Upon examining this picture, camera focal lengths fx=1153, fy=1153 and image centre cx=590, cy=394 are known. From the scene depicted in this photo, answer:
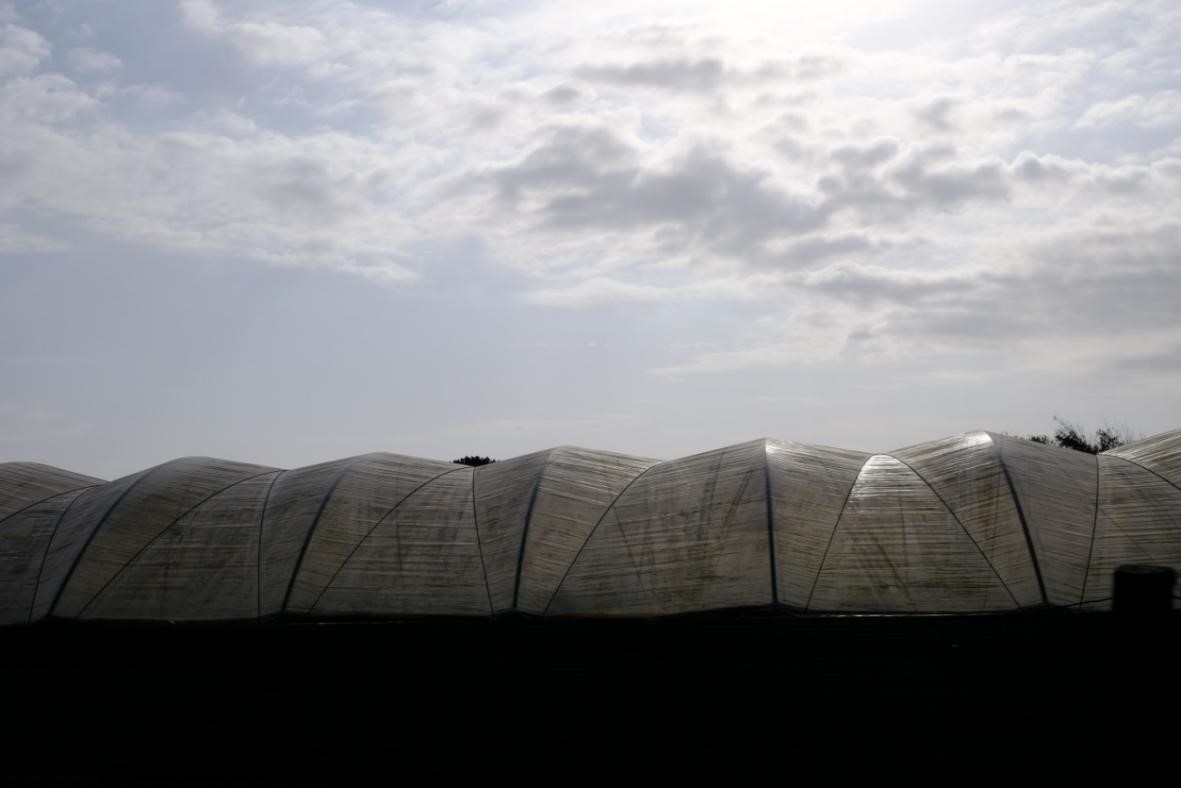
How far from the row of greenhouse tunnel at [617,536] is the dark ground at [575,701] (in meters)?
5.26

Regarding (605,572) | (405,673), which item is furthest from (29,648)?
(605,572)

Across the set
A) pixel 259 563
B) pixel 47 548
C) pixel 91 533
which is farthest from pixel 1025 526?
pixel 47 548

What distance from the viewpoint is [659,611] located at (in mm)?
16156

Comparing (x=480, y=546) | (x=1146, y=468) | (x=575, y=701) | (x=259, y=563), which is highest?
(x=1146, y=468)

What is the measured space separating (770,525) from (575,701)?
655 cm

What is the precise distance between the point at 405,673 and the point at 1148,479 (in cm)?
1204

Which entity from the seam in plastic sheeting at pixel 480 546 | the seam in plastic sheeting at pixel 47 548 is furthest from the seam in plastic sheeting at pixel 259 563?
the seam in plastic sheeting at pixel 47 548

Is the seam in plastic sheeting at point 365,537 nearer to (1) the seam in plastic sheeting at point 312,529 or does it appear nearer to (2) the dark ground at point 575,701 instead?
(1) the seam in plastic sheeting at point 312,529

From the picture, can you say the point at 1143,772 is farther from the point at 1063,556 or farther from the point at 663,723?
the point at 1063,556

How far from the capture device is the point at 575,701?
10680mm

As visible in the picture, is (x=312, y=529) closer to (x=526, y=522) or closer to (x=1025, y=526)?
(x=526, y=522)

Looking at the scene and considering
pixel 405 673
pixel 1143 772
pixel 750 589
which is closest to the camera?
pixel 1143 772

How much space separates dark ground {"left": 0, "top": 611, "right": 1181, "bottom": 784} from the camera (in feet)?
31.8

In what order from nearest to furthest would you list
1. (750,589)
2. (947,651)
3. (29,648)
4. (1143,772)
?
(1143,772)
(947,651)
(29,648)
(750,589)
